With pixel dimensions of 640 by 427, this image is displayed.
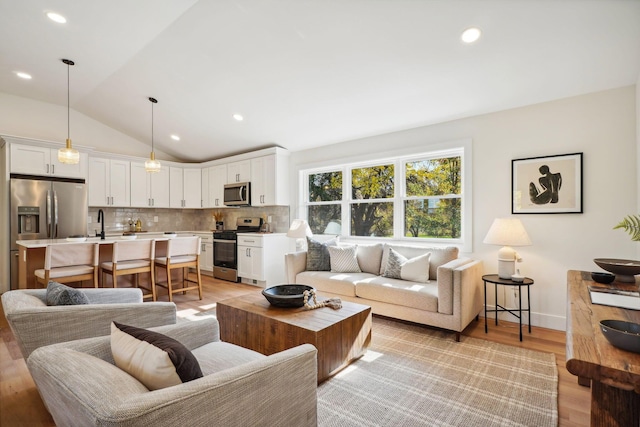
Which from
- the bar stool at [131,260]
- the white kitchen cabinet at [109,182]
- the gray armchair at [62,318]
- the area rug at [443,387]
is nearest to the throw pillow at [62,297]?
the gray armchair at [62,318]

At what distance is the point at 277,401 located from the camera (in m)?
1.18

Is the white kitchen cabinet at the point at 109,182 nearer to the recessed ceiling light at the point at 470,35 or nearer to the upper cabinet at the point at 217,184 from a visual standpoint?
the upper cabinet at the point at 217,184

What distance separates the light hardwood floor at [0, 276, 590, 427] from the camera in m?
1.87

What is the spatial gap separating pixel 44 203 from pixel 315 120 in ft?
14.4

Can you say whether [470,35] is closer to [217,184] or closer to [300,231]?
[300,231]

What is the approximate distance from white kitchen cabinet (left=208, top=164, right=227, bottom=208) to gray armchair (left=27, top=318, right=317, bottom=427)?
5.28 meters

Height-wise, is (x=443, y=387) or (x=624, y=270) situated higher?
(x=624, y=270)

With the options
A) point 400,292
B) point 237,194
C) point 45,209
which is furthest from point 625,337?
point 45,209

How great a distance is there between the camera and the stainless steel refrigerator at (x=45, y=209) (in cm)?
471

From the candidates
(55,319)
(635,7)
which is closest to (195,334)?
(55,319)

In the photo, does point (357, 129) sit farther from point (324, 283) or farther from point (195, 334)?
point (195, 334)

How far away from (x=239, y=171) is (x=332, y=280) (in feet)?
10.7

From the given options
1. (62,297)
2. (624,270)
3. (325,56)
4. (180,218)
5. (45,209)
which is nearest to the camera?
(62,297)

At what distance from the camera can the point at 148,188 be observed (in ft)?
21.0
